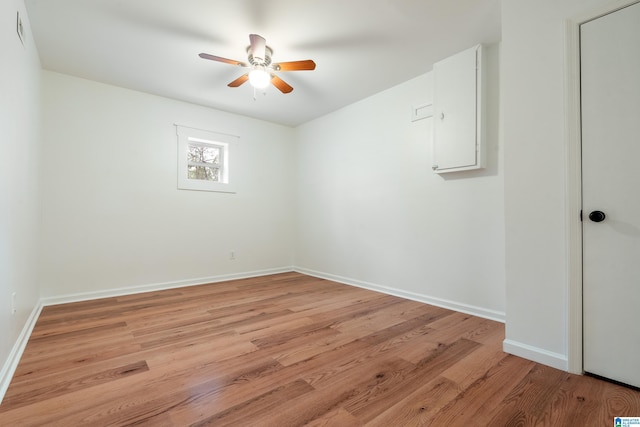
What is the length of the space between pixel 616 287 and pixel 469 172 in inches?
58.7

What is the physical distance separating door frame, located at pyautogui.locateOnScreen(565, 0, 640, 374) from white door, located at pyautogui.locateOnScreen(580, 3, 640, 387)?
3 centimetres

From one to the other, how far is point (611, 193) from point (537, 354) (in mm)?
1086

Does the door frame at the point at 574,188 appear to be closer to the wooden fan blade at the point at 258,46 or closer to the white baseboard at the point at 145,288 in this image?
the wooden fan blade at the point at 258,46

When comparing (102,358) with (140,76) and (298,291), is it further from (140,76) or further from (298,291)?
(140,76)

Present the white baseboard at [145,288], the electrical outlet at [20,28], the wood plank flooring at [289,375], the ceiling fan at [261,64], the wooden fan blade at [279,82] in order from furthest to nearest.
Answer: the white baseboard at [145,288]
the wooden fan blade at [279,82]
the ceiling fan at [261,64]
the electrical outlet at [20,28]
the wood plank flooring at [289,375]

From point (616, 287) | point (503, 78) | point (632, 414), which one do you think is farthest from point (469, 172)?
point (632, 414)

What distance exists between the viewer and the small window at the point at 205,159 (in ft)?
13.2

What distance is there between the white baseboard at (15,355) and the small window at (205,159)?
2.10 metres

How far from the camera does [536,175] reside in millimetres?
1894

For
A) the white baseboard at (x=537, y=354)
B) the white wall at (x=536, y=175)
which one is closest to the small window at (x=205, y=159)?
the white wall at (x=536, y=175)

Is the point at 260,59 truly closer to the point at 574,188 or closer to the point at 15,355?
the point at 574,188

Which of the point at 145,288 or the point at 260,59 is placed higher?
the point at 260,59

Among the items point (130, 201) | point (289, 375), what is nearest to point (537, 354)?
point (289, 375)

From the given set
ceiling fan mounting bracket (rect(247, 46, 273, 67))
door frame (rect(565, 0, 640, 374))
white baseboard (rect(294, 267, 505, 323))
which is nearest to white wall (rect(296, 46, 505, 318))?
white baseboard (rect(294, 267, 505, 323))
